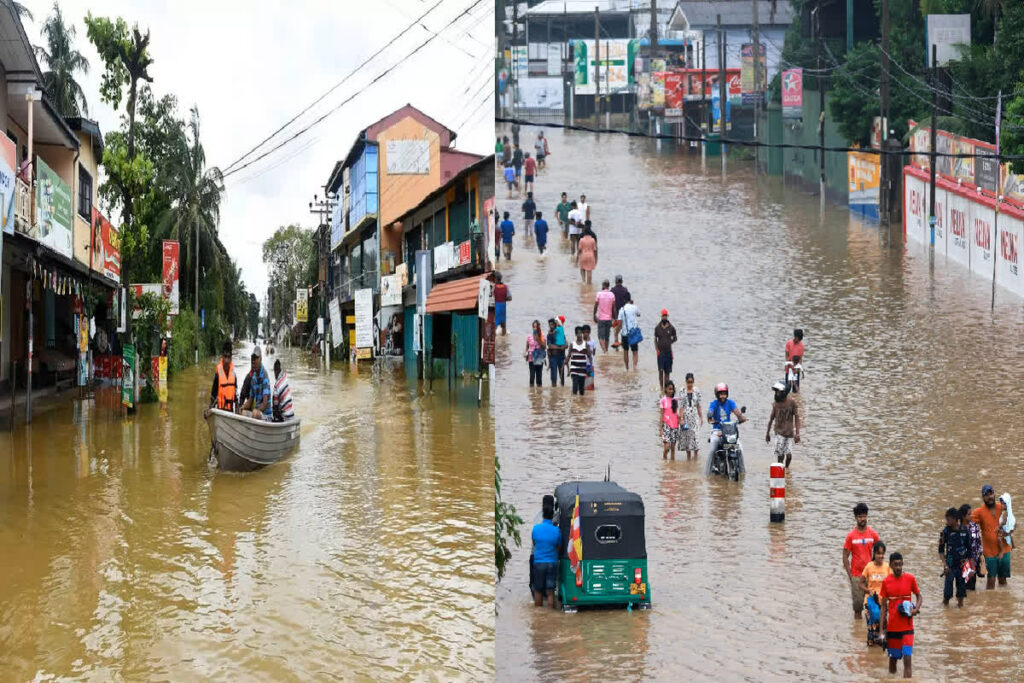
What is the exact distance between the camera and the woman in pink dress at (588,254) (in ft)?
52.3

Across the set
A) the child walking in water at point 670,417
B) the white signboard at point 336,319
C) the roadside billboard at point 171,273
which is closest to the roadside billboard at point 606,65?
the child walking in water at point 670,417

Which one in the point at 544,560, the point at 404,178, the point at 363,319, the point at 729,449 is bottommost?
the point at 544,560

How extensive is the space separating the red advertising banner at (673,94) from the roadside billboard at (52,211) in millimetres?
8225

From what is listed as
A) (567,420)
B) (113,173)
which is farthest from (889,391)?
(113,173)

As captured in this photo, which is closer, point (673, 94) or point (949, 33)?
point (949, 33)

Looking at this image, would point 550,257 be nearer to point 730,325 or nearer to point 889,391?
point 730,325

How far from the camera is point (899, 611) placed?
8.52 m

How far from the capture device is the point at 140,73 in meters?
19.6

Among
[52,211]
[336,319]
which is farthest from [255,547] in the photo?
[336,319]

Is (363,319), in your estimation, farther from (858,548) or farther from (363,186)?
(858,548)

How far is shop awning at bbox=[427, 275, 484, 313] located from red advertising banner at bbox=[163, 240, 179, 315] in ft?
29.1

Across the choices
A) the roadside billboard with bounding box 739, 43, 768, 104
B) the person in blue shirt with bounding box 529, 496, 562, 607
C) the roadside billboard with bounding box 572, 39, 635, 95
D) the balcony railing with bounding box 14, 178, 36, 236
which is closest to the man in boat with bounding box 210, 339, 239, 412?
the balcony railing with bounding box 14, 178, 36, 236

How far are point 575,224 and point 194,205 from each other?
8.29 m

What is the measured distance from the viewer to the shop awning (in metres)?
11.4
